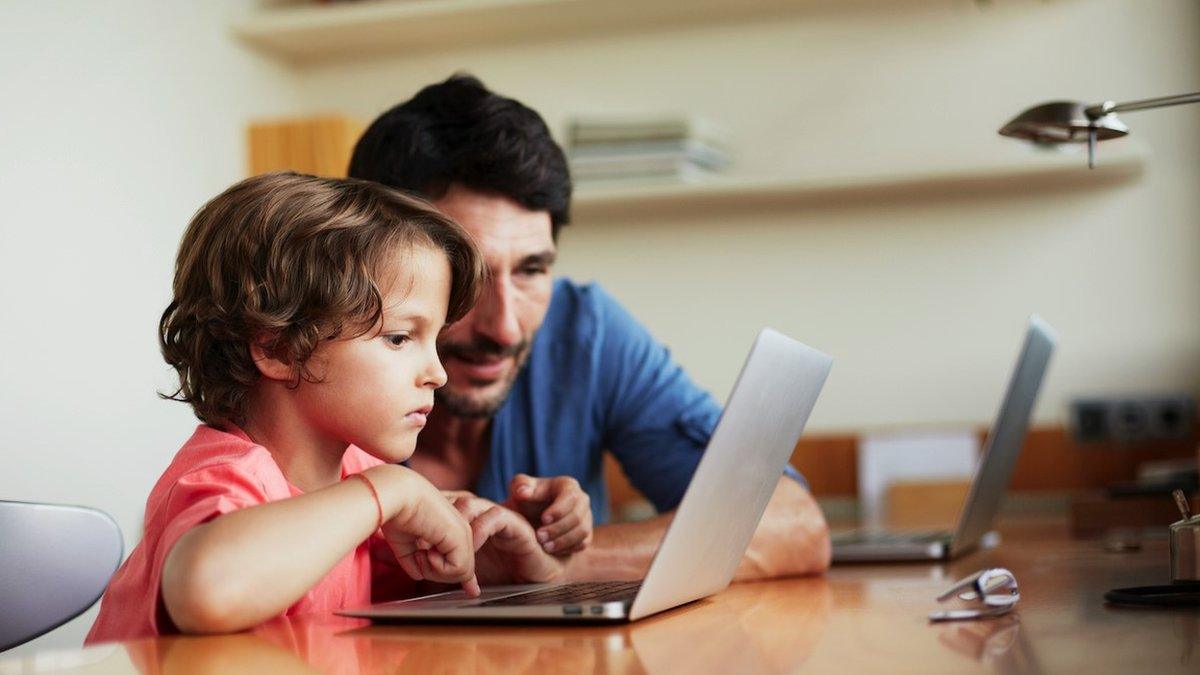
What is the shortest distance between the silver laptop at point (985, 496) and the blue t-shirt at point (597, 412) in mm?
267

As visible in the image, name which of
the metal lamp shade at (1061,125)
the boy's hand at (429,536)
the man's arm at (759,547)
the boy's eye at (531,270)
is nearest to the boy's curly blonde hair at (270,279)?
the boy's hand at (429,536)

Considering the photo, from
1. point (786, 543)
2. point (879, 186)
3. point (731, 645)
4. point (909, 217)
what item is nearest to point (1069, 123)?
point (786, 543)

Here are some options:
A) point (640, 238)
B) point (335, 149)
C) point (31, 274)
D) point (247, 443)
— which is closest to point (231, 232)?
point (247, 443)

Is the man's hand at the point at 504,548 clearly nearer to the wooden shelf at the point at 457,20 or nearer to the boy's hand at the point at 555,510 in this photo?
the boy's hand at the point at 555,510

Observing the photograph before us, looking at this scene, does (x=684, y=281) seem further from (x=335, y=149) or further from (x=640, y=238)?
(x=335, y=149)

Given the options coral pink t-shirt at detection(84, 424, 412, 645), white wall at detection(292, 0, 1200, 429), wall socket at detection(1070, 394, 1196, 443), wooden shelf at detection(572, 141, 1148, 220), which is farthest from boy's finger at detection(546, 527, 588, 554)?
wall socket at detection(1070, 394, 1196, 443)

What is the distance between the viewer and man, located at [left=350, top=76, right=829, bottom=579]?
66.6 inches

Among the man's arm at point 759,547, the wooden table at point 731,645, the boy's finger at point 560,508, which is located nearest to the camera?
the wooden table at point 731,645

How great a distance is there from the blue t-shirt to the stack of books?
98 cm

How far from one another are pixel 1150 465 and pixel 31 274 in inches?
87.5

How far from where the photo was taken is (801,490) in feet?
5.49

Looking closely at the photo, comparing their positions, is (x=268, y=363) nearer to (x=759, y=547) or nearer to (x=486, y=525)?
(x=486, y=525)

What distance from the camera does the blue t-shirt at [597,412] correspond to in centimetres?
185

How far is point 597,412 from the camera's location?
193 centimetres
